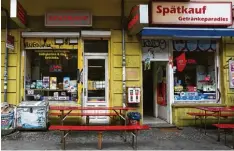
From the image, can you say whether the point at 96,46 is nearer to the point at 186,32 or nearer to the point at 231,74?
the point at 186,32

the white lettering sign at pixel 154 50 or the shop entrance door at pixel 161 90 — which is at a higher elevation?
the white lettering sign at pixel 154 50

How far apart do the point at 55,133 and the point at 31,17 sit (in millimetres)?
3630

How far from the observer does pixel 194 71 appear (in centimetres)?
1072

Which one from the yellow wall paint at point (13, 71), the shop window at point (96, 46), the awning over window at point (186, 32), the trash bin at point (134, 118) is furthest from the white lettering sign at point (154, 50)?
the yellow wall paint at point (13, 71)

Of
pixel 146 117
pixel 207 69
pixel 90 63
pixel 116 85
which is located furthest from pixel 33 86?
pixel 207 69

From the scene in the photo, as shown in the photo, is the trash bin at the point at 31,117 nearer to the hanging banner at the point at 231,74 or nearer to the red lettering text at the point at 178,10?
the red lettering text at the point at 178,10

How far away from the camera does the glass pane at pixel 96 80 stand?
10.3 m

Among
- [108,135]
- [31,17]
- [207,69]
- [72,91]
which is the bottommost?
[108,135]

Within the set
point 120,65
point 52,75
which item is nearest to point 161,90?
point 120,65

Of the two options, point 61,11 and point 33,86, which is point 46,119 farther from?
point 61,11

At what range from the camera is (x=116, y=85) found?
10016mm

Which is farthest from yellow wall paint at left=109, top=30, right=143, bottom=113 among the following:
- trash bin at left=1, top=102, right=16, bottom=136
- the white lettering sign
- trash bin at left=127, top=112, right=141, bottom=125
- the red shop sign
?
trash bin at left=1, top=102, right=16, bottom=136

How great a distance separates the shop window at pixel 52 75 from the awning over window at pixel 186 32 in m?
2.42

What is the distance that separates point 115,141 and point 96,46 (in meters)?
3.51
